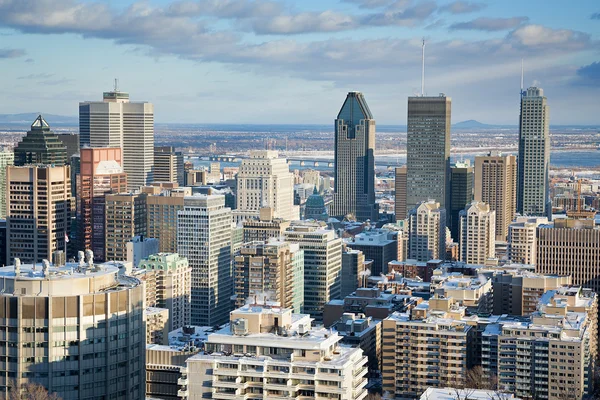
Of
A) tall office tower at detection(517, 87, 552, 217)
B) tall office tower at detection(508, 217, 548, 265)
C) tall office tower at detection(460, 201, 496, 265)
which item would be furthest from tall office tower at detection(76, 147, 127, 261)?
tall office tower at detection(517, 87, 552, 217)

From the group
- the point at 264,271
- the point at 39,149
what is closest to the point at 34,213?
the point at 39,149

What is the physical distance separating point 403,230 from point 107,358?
6386 centimetres

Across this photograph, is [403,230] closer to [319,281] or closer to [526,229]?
[526,229]

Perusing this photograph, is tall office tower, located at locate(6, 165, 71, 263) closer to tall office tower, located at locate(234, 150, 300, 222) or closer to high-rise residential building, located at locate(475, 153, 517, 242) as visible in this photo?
tall office tower, located at locate(234, 150, 300, 222)

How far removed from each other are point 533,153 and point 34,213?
58758 millimetres

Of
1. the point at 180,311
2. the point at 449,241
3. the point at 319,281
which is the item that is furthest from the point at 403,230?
the point at 180,311

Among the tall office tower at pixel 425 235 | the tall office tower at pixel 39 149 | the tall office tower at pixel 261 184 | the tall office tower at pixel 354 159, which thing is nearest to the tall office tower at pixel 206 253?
the tall office tower at pixel 39 149

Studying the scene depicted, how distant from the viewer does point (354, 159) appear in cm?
12431

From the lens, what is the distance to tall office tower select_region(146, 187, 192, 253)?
70.4 m

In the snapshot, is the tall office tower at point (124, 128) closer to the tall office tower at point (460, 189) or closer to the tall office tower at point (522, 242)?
the tall office tower at point (460, 189)

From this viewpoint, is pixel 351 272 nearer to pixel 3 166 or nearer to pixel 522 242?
pixel 522 242

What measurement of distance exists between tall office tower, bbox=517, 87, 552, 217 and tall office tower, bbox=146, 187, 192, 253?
46241mm

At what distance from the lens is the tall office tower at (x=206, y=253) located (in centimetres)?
6531

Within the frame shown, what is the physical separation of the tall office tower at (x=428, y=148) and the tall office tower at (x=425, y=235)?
1770 cm
